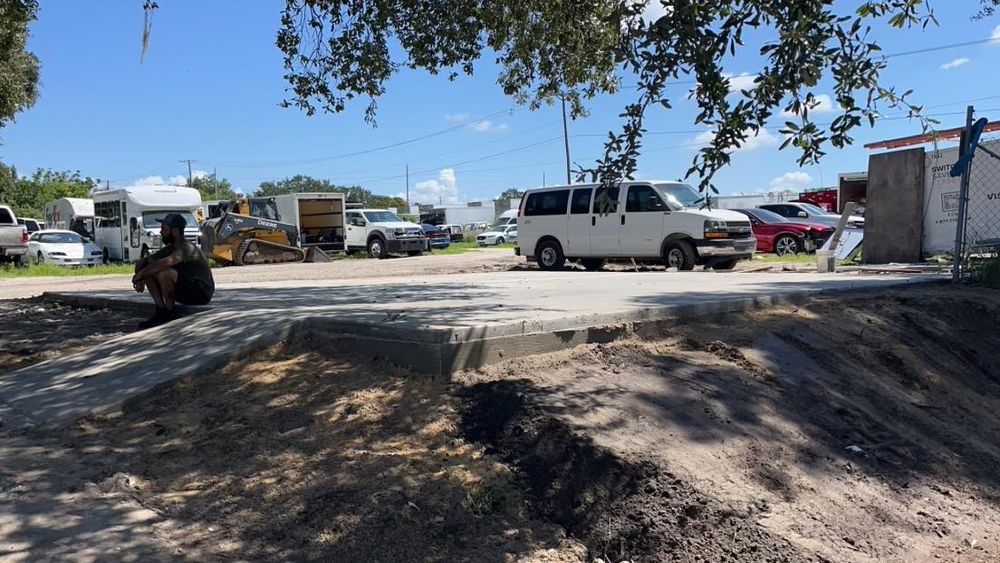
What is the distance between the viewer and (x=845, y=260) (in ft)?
44.4

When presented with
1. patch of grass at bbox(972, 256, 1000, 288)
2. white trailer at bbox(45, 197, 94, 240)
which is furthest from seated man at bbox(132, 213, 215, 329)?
white trailer at bbox(45, 197, 94, 240)

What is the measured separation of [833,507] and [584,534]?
1.24 meters

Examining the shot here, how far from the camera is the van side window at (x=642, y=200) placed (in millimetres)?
14547

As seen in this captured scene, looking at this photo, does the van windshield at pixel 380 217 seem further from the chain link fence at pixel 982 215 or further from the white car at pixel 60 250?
the chain link fence at pixel 982 215

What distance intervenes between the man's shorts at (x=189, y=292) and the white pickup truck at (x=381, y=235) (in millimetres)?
19652

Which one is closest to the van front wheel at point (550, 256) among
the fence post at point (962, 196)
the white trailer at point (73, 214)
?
the fence post at point (962, 196)

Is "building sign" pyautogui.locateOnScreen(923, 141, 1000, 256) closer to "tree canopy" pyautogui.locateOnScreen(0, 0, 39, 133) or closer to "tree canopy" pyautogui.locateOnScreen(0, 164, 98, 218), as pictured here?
"tree canopy" pyautogui.locateOnScreen(0, 0, 39, 133)

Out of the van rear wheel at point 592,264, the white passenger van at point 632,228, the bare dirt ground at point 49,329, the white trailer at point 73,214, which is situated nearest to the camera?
the bare dirt ground at point 49,329

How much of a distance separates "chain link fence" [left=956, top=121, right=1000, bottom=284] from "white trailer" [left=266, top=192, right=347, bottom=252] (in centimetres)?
2067

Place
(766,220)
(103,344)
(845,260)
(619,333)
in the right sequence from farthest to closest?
(766,220) < (845,260) < (103,344) < (619,333)

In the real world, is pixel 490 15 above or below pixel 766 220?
above

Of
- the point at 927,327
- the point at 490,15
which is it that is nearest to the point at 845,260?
the point at 927,327

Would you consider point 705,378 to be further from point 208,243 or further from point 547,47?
point 208,243

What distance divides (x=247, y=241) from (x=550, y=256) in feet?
33.1
